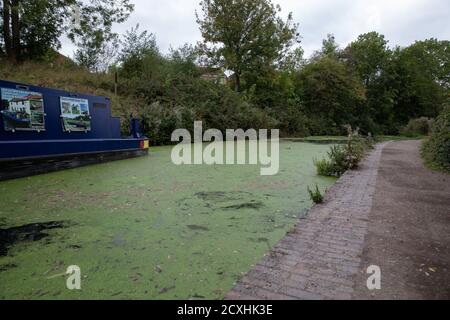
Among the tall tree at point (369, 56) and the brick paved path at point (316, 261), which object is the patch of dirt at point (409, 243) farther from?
the tall tree at point (369, 56)

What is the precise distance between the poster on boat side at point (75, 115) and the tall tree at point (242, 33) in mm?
13690

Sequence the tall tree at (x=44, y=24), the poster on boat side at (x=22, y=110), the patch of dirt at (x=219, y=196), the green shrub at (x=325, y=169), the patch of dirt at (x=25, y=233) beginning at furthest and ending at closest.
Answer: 1. the tall tree at (x=44, y=24)
2. the green shrub at (x=325, y=169)
3. the poster on boat side at (x=22, y=110)
4. the patch of dirt at (x=219, y=196)
5. the patch of dirt at (x=25, y=233)

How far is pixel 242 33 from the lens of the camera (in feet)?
65.7

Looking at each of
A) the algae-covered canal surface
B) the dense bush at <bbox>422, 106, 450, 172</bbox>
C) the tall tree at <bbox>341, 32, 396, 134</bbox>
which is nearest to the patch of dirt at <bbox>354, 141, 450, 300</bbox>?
the algae-covered canal surface

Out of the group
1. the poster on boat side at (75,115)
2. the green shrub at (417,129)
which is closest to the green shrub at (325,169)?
the poster on boat side at (75,115)

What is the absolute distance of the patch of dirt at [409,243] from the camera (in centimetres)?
195

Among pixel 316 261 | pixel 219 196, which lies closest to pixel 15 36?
pixel 219 196

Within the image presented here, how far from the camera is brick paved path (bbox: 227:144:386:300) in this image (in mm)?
1912

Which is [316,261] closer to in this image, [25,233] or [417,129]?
[25,233]

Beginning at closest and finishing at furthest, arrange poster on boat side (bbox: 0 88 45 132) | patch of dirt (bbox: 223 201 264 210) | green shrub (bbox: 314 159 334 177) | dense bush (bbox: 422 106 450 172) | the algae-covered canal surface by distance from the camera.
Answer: the algae-covered canal surface → patch of dirt (bbox: 223 201 264 210) → poster on boat side (bbox: 0 88 45 132) → green shrub (bbox: 314 159 334 177) → dense bush (bbox: 422 106 450 172)

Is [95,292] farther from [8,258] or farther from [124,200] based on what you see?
[124,200]

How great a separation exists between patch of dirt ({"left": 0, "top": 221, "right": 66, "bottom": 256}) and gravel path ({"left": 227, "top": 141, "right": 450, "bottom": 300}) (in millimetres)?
1918

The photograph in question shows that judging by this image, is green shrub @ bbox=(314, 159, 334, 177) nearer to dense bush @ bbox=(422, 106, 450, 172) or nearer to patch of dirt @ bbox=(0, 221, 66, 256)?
dense bush @ bbox=(422, 106, 450, 172)
